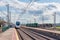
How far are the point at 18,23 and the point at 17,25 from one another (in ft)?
3.83

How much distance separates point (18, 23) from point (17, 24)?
0.81 m

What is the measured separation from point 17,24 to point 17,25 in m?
0.47

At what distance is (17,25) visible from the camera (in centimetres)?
9350

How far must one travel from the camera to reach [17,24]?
9344 centimetres

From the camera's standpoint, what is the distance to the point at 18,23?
9300cm
